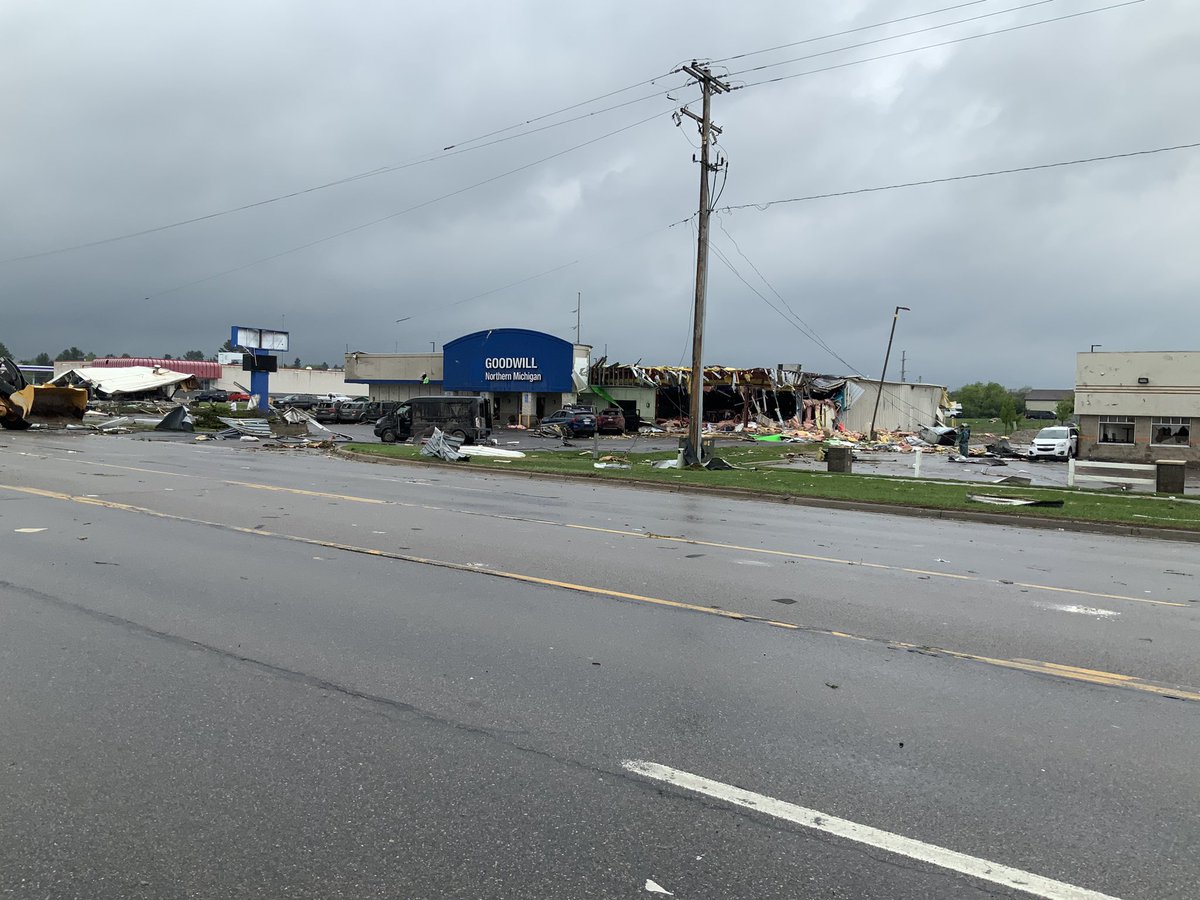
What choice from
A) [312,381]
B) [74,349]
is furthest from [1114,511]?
[74,349]

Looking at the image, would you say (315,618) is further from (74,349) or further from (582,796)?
(74,349)

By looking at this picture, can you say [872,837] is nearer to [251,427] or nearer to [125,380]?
[251,427]

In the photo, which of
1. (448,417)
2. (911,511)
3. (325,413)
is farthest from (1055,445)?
(325,413)

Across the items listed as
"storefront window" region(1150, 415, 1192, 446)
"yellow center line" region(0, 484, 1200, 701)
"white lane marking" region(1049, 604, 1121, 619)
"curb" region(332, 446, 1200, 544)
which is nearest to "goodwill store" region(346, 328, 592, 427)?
"storefront window" region(1150, 415, 1192, 446)

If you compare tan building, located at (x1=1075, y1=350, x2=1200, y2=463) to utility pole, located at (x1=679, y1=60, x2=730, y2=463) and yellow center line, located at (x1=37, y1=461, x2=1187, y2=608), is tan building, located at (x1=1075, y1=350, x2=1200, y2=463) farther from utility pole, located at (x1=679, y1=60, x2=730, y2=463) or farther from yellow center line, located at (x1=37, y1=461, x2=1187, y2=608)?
yellow center line, located at (x1=37, y1=461, x2=1187, y2=608)

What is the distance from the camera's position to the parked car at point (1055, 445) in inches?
1554

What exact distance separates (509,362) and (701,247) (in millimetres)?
35761

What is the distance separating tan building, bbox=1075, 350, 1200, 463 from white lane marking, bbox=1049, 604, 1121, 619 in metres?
39.2

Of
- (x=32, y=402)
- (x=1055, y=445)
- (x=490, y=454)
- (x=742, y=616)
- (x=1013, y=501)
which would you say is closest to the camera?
(x=742, y=616)

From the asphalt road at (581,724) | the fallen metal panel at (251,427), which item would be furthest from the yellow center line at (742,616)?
the fallen metal panel at (251,427)

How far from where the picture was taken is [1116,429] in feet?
143

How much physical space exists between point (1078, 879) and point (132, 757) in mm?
4192

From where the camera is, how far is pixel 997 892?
10.8ft

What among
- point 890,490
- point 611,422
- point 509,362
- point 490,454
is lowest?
point 890,490
